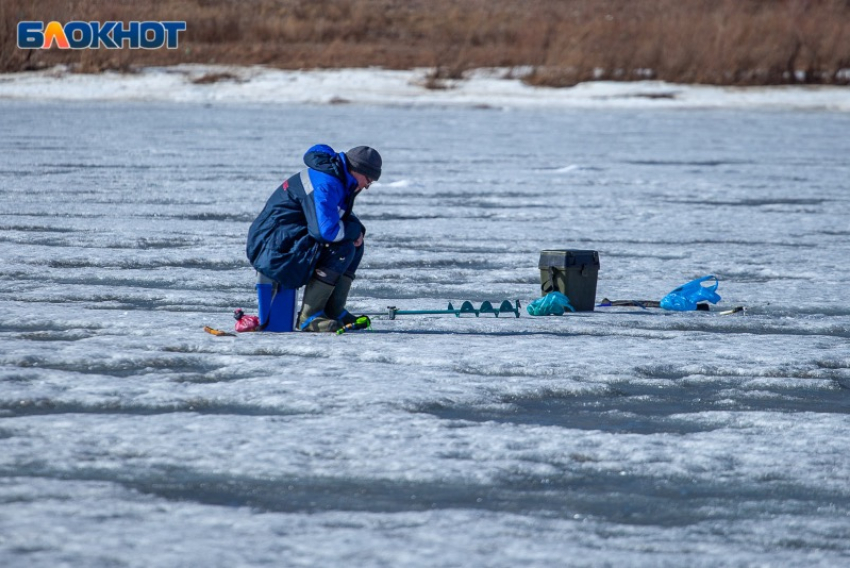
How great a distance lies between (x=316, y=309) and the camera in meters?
5.92

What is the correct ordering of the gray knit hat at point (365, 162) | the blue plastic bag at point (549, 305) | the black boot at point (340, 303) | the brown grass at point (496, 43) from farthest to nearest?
the brown grass at point (496, 43), the blue plastic bag at point (549, 305), the black boot at point (340, 303), the gray knit hat at point (365, 162)

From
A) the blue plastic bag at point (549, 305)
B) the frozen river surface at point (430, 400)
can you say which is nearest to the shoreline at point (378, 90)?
the frozen river surface at point (430, 400)

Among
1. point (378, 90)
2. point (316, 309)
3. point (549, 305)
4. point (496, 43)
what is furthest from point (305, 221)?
point (496, 43)

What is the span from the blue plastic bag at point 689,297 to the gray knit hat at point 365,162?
201 centimetres

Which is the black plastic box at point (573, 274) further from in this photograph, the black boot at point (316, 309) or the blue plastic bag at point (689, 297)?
the black boot at point (316, 309)

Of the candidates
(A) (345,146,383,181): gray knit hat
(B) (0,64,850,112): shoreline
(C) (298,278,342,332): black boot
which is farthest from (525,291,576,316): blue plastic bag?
(B) (0,64,850,112): shoreline

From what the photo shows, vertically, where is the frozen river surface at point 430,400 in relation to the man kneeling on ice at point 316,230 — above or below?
below

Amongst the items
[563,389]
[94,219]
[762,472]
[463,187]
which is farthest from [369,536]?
[463,187]

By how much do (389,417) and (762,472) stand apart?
4.17 ft

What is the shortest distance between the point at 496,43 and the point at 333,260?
27.0 metres

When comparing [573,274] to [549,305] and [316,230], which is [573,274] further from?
[316,230]

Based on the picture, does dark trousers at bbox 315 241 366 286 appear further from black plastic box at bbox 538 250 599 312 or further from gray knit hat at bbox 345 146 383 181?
black plastic box at bbox 538 250 599 312

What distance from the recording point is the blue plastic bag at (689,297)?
6.70 meters

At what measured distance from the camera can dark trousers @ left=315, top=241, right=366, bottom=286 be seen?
19.1 ft
